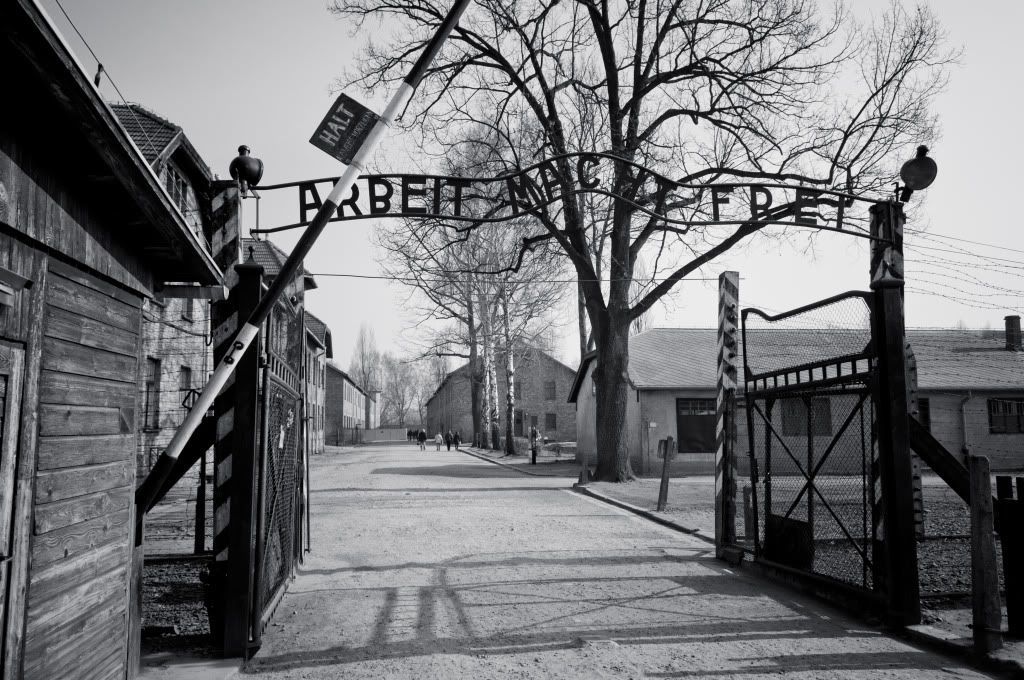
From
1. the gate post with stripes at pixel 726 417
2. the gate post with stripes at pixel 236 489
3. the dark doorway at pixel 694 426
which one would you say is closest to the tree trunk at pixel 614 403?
the dark doorway at pixel 694 426

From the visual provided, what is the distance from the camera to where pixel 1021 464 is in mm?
30625

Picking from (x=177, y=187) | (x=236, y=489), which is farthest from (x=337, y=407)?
(x=236, y=489)

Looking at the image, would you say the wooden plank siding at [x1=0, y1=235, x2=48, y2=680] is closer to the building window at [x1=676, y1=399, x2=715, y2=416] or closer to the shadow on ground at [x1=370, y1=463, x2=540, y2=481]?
the shadow on ground at [x1=370, y1=463, x2=540, y2=481]

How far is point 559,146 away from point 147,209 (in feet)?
56.5

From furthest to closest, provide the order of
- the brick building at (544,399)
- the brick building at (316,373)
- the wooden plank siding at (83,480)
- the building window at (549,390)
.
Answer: the building window at (549,390), the brick building at (544,399), the brick building at (316,373), the wooden plank siding at (83,480)

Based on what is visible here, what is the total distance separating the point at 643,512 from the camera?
49.7 ft

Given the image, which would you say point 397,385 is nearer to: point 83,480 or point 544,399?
point 544,399

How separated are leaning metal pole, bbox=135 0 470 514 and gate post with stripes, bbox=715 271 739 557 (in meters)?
6.20

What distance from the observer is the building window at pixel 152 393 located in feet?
67.6

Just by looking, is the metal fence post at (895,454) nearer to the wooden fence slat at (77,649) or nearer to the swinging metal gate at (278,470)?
the swinging metal gate at (278,470)

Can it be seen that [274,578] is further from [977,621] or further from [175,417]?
[175,417]

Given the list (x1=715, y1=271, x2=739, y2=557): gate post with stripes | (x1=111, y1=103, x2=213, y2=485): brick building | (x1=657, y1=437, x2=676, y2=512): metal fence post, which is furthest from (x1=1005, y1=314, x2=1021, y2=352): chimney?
(x1=111, y1=103, x2=213, y2=485): brick building

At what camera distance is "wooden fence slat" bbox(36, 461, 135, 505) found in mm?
3546

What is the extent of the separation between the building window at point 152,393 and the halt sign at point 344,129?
17342mm
